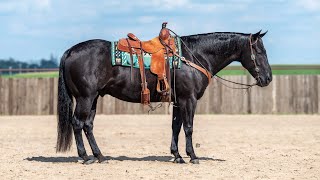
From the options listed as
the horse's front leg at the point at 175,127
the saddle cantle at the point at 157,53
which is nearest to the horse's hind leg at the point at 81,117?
the saddle cantle at the point at 157,53

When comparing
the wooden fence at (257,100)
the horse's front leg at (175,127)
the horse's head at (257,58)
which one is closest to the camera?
the horse's head at (257,58)

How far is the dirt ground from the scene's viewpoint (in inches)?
372

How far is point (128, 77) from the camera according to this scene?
10.2m

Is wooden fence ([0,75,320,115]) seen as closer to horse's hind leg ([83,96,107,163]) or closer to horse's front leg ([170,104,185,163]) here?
horse's front leg ([170,104,185,163])

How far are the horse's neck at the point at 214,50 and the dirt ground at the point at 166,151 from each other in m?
1.64

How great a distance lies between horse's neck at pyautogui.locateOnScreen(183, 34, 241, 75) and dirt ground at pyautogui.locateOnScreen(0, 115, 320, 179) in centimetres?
164

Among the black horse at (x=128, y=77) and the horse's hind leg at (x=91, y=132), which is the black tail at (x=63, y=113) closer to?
the black horse at (x=128, y=77)

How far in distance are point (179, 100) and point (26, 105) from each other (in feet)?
53.7

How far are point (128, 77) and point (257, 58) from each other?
213 centimetres

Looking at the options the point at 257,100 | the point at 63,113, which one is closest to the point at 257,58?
the point at 63,113

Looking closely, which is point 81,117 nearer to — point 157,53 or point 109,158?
point 109,158

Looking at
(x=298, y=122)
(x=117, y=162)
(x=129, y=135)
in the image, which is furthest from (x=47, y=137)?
(x=298, y=122)

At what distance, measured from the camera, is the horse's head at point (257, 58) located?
10.6 meters

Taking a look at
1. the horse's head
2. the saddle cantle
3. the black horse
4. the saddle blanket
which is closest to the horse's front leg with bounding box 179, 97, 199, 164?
the black horse
